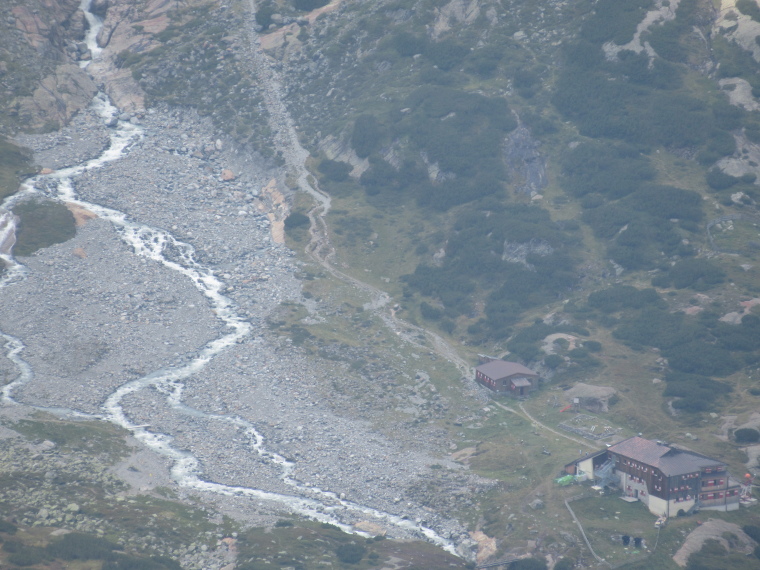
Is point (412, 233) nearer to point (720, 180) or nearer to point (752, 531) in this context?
point (720, 180)

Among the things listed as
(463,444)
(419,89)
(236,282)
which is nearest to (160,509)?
(463,444)

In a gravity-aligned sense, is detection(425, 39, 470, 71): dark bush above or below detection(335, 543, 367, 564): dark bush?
above

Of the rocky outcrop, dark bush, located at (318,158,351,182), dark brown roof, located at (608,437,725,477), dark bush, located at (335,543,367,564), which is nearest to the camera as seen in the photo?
dark bush, located at (335,543,367,564)

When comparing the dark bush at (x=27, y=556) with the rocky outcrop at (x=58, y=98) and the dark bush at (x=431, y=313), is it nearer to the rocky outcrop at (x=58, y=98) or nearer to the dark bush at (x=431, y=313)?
the dark bush at (x=431, y=313)

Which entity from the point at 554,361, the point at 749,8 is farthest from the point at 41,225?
the point at 749,8

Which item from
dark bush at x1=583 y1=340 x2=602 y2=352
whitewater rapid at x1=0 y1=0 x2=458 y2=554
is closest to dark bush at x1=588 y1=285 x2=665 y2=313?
dark bush at x1=583 y1=340 x2=602 y2=352

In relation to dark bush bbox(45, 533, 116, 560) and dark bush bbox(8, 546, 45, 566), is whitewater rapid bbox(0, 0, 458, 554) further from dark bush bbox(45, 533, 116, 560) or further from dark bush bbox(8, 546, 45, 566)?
dark bush bbox(8, 546, 45, 566)
